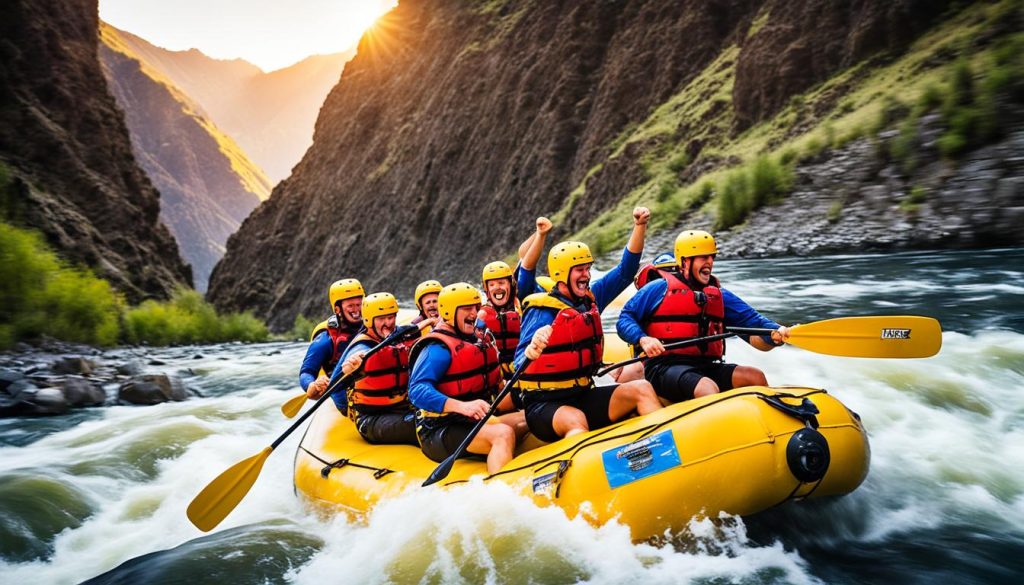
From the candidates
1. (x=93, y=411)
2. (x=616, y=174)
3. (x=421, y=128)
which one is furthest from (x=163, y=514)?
(x=421, y=128)

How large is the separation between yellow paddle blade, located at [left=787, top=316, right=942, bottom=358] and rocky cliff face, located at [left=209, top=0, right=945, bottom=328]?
16.5 meters

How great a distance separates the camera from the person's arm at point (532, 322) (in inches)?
165

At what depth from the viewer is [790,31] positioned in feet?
68.3

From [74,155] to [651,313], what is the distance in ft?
90.9

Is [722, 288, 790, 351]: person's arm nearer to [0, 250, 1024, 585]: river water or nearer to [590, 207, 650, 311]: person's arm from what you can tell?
[590, 207, 650, 311]: person's arm

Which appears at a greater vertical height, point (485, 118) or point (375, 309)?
Result: point (485, 118)

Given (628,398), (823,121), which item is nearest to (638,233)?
(628,398)

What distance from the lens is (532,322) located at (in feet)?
14.0

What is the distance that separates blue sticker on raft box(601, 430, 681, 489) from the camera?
346 centimetres

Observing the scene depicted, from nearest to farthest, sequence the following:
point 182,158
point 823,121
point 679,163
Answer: point 823,121 < point 679,163 < point 182,158

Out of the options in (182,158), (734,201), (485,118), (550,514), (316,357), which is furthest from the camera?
(182,158)

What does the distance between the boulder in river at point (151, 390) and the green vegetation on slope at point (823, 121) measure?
11757 mm

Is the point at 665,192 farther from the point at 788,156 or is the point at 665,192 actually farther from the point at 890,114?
the point at 890,114

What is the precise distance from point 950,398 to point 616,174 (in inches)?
778
